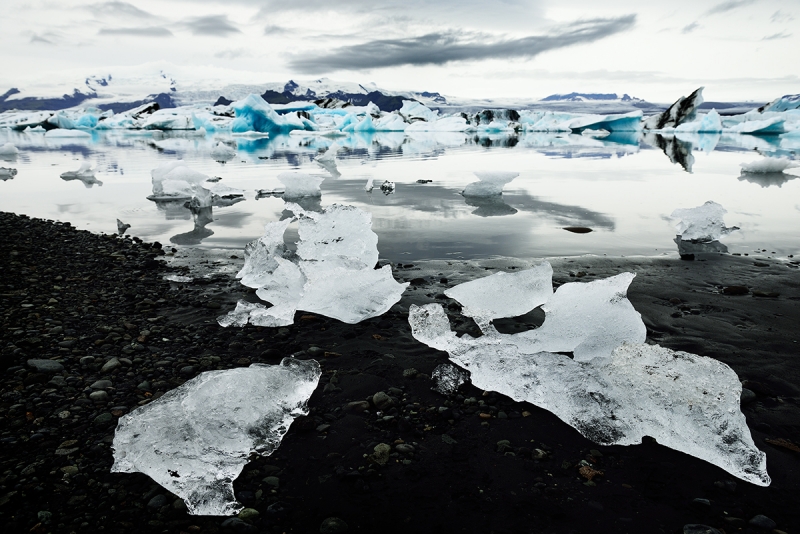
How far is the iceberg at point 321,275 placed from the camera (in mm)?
3512

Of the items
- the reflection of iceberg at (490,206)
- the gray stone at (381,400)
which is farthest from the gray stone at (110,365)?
the reflection of iceberg at (490,206)

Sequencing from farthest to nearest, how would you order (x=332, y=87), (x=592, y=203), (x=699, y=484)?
(x=332, y=87) < (x=592, y=203) < (x=699, y=484)

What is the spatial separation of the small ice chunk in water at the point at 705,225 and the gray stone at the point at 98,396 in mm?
5854

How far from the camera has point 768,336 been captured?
3.13m

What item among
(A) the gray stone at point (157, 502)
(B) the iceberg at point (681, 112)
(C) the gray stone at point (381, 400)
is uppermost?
(B) the iceberg at point (681, 112)

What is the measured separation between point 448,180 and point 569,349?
29.3 feet

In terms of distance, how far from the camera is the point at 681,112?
122 ft

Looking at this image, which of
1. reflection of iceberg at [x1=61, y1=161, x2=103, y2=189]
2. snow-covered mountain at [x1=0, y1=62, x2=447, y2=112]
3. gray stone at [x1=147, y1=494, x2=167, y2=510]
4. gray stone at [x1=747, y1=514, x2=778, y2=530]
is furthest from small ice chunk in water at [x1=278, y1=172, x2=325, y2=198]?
snow-covered mountain at [x1=0, y1=62, x2=447, y2=112]

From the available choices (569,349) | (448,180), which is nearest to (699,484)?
(569,349)

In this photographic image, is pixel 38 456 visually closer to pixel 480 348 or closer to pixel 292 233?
pixel 480 348

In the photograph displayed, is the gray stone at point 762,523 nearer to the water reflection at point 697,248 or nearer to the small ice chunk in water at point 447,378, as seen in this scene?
the small ice chunk in water at point 447,378

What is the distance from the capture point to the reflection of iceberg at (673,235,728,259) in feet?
16.9

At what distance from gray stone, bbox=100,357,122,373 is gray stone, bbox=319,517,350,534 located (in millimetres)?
1769

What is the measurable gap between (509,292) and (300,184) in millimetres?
6146
